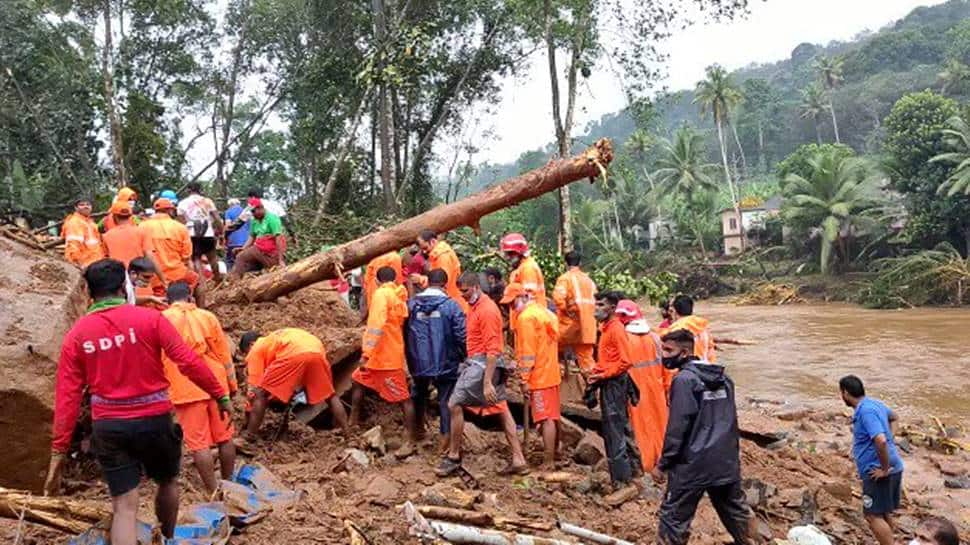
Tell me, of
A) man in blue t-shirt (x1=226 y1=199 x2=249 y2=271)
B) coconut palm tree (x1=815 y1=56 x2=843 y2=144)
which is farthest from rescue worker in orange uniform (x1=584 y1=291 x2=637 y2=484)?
coconut palm tree (x1=815 y1=56 x2=843 y2=144)

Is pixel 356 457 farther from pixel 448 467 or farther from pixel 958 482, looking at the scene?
pixel 958 482

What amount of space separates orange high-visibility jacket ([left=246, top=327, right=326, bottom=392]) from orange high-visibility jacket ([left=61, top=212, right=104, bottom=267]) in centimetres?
287

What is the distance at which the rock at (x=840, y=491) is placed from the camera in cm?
736

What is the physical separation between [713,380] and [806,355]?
16.3 meters

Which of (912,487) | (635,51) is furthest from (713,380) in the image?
(635,51)

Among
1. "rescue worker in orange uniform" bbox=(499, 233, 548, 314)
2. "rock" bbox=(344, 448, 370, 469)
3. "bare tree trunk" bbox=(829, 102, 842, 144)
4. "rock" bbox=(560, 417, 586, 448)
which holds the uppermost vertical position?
"bare tree trunk" bbox=(829, 102, 842, 144)

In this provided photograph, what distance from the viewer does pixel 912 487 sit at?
8.74 meters

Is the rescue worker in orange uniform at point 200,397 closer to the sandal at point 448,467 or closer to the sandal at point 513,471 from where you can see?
the sandal at point 448,467

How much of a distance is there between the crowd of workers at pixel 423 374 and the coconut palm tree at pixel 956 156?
27.3 metres

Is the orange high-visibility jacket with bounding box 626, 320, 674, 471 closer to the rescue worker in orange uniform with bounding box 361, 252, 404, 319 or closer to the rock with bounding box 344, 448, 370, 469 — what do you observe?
the rock with bounding box 344, 448, 370, 469

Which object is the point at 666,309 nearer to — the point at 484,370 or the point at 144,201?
the point at 484,370

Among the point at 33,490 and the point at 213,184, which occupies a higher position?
the point at 213,184

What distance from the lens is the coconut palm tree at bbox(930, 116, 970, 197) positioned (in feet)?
97.3

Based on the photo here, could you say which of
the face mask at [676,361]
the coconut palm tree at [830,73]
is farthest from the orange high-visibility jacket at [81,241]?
the coconut palm tree at [830,73]
